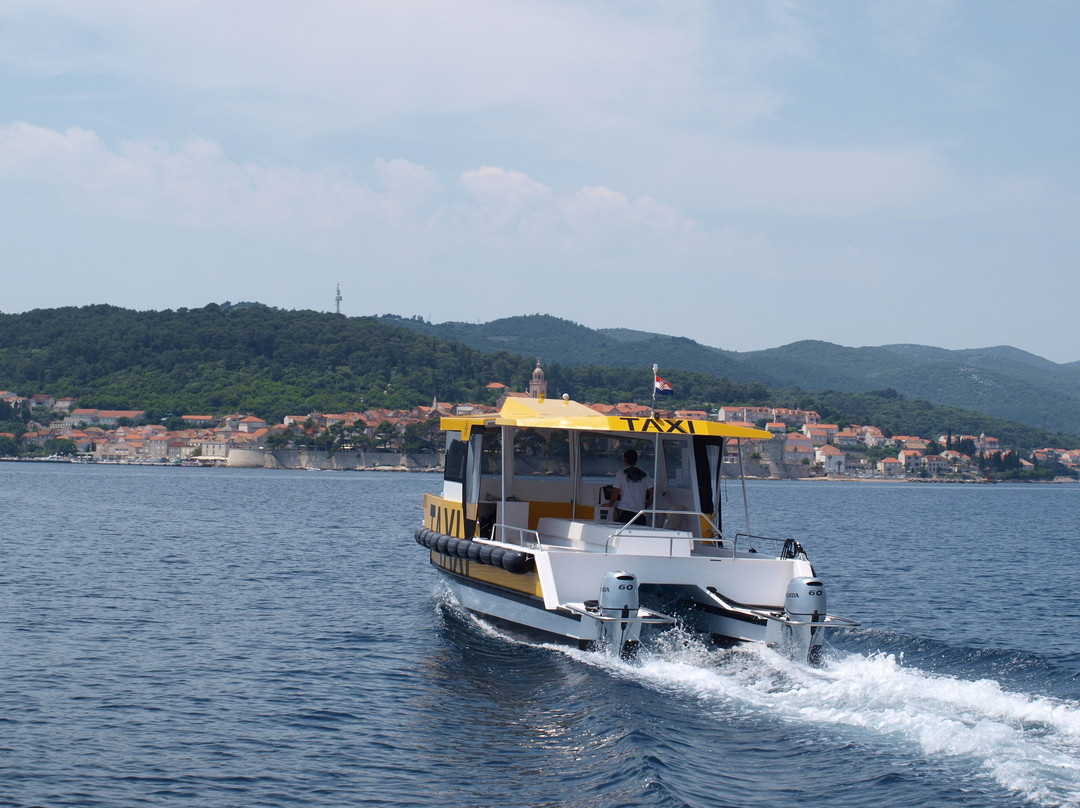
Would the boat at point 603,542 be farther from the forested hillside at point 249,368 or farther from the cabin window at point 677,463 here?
the forested hillside at point 249,368

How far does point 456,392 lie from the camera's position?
185 meters

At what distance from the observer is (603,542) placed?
14.5 m

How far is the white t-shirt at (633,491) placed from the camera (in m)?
14.9

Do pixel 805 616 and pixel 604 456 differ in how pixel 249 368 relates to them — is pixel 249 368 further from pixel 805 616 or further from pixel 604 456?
pixel 805 616

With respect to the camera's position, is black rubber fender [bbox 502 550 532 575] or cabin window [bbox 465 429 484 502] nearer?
black rubber fender [bbox 502 550 532 575]

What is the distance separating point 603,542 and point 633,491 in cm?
89

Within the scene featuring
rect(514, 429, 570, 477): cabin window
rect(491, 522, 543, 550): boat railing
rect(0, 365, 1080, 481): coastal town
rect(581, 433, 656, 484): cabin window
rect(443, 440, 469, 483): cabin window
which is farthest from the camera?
rect(0, 365, 1080, 481): coastal town

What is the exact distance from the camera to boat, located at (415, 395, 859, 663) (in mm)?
12641

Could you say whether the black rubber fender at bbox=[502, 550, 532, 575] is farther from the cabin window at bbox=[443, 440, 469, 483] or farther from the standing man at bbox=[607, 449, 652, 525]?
the cabin window at bbox=[443, 440, 469, 483]

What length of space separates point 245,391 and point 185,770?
17308 cm

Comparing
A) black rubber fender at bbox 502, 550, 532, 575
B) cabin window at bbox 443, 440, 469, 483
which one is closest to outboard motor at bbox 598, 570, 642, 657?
black rubber fender at bbox 502, 550, 532, 575

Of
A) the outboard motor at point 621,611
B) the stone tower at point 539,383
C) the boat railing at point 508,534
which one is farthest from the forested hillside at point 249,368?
the outboard motor at point 621,611

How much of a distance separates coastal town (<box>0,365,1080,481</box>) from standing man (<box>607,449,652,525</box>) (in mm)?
130518

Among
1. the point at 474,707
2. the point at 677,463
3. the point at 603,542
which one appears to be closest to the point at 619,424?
the point at 603,542
